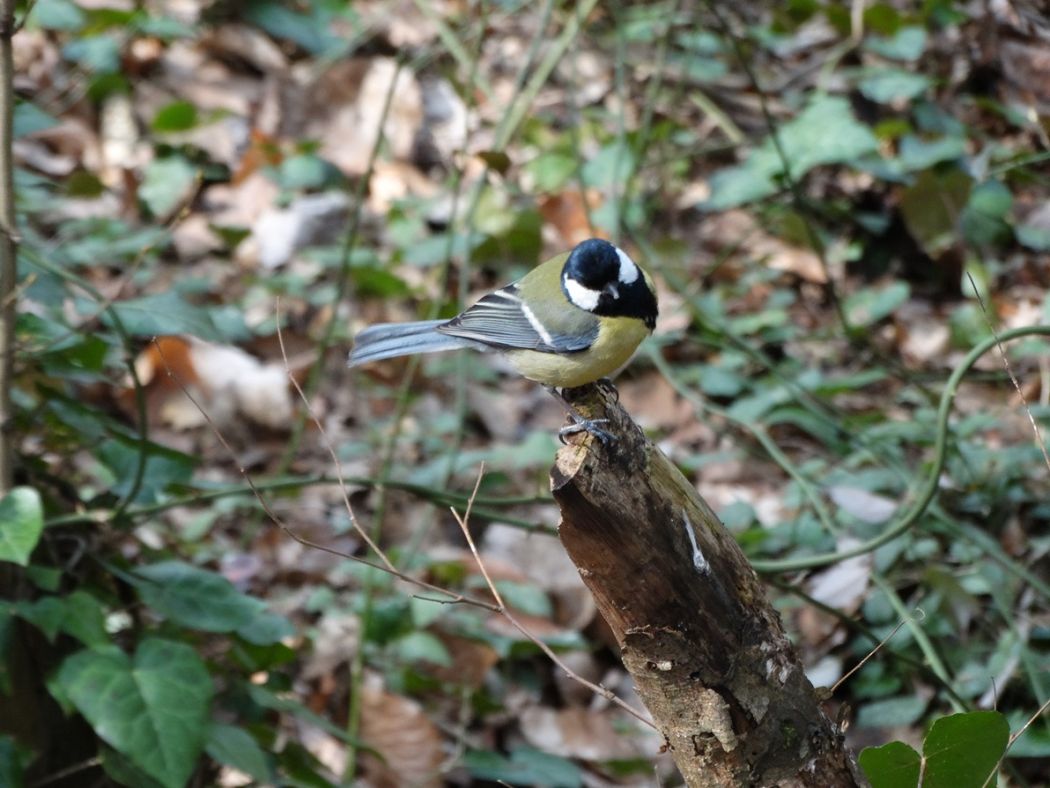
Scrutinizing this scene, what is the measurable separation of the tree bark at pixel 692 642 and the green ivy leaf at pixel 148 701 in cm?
101

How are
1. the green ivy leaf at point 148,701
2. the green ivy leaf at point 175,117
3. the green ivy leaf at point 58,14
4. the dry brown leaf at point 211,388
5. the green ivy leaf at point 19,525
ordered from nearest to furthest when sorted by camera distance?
the green ivy leaf at point 19,525 → the green ivy leaf at point 148,701 → the green ivy leaf at point 58,14 → the dry brown leaf at point 211,388 → the green ivy leaf at point 175,117

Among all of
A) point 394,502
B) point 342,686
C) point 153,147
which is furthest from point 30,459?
point 153,147

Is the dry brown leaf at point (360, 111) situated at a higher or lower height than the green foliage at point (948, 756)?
lower

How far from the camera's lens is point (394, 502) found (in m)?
5.02

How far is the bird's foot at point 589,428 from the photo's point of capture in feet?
6.93

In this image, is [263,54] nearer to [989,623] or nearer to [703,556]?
[989,623]

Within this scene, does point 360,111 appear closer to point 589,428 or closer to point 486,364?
point 486,364

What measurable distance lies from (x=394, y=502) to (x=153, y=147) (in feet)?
8.51

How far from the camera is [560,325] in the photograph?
2.98 m

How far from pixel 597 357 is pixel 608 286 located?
0.22 m

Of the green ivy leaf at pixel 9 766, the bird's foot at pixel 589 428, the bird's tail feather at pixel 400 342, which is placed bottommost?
the green ivy leaf at pixel 9 766

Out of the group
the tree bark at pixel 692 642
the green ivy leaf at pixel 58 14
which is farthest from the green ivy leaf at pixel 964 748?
the green ivy leaf at pixel 58 14

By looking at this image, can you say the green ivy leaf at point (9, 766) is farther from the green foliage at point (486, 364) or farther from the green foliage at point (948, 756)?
the green foliage at point (948, 756)

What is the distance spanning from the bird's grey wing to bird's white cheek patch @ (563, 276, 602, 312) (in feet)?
0.09
